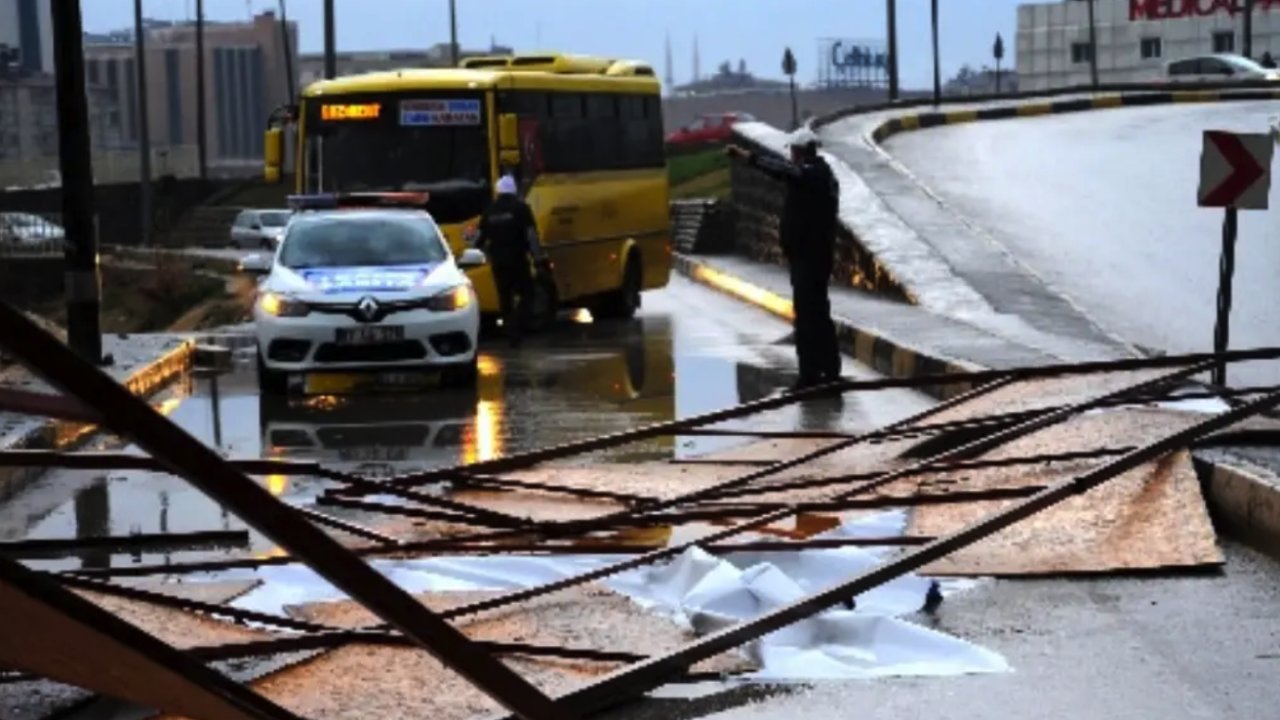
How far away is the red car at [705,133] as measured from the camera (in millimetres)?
77125

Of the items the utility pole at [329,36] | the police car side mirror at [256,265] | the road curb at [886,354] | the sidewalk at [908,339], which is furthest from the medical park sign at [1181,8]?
the police car side mirror at [256,265]

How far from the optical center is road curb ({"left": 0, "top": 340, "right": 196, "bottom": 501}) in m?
12.6

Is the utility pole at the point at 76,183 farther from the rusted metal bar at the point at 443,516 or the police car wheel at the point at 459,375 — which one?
the rusted metal bar at the point at 443,516

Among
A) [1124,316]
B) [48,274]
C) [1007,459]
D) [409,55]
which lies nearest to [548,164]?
[1124,316]

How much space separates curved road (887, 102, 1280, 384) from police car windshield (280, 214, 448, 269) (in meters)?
6.56

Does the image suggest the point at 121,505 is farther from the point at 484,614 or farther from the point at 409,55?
the point at 409,55

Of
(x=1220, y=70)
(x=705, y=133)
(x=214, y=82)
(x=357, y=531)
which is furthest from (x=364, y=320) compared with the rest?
(x=214, y=82)

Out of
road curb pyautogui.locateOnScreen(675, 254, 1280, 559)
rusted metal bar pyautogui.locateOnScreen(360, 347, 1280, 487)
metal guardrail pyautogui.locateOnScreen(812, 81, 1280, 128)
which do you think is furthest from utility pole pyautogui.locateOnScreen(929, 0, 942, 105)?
rusted metal bar pyautogui.locateOnScreen(360, 347, 1280, 487)

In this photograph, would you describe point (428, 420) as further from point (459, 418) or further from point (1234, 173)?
point (1234, 173)

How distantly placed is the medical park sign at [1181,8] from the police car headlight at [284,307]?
254 ft

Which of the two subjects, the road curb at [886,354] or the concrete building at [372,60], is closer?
the road curb at [886,354]

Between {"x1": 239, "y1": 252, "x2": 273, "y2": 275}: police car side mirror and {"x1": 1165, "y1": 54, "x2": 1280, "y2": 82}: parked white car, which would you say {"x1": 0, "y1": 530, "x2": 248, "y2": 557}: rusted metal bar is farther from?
{"x1": 1165, "y1": 54, "x2": 1280, "y2": 82}: parked white car

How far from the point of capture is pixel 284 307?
1903cm

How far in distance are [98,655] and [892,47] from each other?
51395mm
